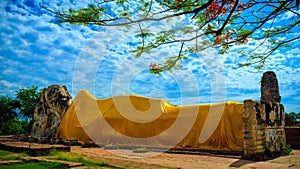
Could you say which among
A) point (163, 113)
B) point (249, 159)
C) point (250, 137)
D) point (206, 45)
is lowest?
point (249, 159)

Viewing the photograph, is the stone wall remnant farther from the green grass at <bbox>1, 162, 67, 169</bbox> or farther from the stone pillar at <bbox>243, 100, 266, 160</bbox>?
the stone pillar at <bbox>243, 100, 266, 160</bbox>

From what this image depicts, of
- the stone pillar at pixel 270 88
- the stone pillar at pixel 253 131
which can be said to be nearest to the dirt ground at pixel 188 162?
the stone pillar at pixel 253 131

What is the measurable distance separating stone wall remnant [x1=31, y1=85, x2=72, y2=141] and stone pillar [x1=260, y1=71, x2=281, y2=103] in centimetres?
940

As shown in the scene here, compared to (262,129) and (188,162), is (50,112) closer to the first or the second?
(188,162)

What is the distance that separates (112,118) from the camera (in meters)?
12.0

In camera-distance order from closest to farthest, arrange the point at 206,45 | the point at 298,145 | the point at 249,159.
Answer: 1. the point at 206,45
2. the point at 249,159
3. the point at 298,145

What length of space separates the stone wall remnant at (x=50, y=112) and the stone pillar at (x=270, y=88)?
30.8 feet

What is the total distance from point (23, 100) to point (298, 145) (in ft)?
50.1

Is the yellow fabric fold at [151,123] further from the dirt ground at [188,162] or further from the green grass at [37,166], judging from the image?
the green grass at [37,166]

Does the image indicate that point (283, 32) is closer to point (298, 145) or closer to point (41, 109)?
point (298, 145)

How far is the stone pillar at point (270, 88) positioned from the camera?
1298cm

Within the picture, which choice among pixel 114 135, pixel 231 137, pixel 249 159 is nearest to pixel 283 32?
pixel 249 159

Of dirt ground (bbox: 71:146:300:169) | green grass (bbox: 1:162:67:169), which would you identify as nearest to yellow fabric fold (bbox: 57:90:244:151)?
dirt ground (bbox: 71:146:300:169)

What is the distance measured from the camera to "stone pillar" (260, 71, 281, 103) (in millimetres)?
12977
